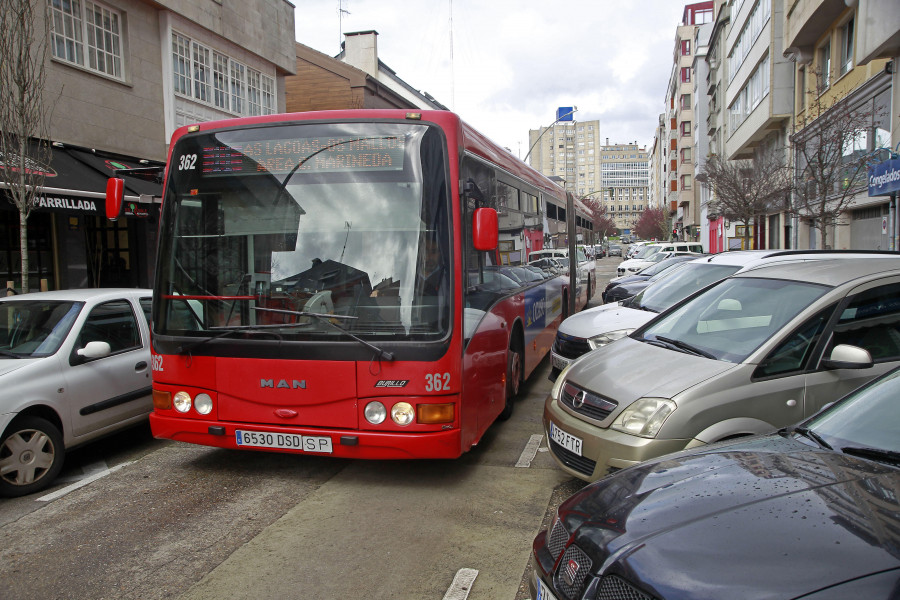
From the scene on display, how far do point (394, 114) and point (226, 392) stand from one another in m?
2.47

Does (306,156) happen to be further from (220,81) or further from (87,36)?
(220,81)

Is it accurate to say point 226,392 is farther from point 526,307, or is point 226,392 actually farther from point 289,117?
point 526,307

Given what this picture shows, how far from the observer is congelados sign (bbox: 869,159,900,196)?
41.8ft

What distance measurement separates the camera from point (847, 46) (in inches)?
744

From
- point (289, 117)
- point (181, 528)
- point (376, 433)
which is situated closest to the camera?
point (181, 528)

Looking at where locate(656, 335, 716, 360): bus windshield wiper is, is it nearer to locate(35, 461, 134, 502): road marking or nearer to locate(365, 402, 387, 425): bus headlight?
locate(365, 402, 387, 425): bus headlight

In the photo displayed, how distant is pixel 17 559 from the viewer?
3.95 m

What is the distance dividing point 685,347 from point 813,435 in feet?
5.86

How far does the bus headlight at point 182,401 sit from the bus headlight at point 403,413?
5.43ft

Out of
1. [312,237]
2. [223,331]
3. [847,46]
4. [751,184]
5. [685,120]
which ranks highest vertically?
[685,120]

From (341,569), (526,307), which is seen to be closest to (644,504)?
(341,569)

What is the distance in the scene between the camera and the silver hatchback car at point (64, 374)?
498cm

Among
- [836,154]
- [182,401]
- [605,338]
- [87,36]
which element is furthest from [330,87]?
[182,401]

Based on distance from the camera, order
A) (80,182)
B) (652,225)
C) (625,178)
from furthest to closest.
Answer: (625,178) → (652,225) → (80,182)
